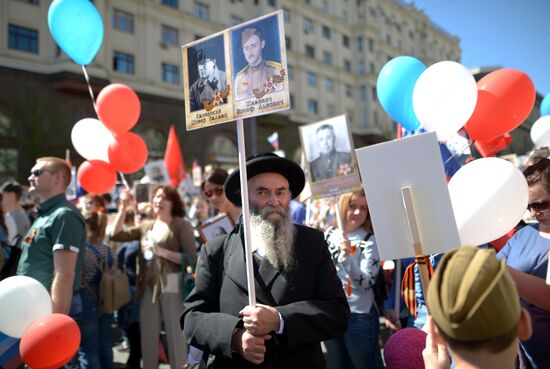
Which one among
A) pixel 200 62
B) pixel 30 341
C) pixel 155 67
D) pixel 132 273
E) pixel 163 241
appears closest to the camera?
pixel 200 62

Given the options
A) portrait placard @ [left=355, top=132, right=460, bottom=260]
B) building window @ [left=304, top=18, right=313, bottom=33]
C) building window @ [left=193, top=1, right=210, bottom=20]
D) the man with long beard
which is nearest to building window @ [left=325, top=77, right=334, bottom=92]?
building window @ [left=304, top=18, right=313, bottom=33]

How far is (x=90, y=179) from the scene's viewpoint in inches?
187

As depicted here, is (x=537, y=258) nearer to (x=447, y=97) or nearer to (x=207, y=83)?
(x=447, y=97)

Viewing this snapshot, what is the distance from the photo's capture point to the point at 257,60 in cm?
190

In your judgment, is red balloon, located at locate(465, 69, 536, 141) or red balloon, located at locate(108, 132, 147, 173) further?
red balloon, located at locate(108, 132, 147, 173)

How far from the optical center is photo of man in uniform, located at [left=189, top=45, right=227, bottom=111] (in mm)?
2039

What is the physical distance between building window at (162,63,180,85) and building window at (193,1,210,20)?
4.47 m

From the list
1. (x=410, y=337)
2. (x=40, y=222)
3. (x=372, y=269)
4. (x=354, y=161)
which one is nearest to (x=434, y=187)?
(x=410, y=337)

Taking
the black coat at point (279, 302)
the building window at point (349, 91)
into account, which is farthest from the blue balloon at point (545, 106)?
the building window at point (349, 91)

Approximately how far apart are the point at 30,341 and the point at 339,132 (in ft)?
9.29

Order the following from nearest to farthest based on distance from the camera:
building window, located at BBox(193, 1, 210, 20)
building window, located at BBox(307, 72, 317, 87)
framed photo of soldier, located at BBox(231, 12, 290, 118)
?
framed photo of soldier, located at BBox(231, 12, 290, 118) < building window, located at BBox(193, 1, 210, 20) < building window, located at BBox(307, 72, 317, 87)

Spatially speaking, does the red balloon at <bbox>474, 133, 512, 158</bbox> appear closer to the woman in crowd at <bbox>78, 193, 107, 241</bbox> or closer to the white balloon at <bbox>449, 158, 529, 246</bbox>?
the white balloon at <bbox>449, 158, 529, 246</bbox>

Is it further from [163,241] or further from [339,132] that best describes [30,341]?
[339,132]

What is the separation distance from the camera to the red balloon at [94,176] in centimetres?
475
